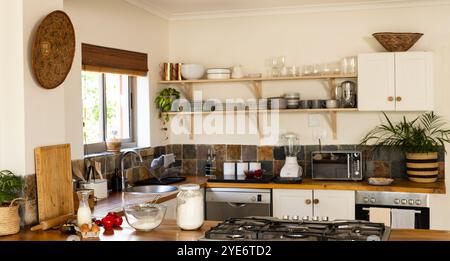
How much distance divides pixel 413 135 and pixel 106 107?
2.86m

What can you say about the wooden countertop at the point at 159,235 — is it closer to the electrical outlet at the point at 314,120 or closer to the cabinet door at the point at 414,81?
the cabinet door at the point at 414,81

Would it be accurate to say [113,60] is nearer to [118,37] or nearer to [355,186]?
[118,37]

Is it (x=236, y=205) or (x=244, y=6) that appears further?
(x=244, y=6)

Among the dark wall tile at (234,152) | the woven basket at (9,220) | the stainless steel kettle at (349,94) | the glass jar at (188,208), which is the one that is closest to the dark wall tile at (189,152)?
the dark wall tile at (234,152)

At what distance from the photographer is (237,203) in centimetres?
538

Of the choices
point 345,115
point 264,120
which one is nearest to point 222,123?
point 264,120

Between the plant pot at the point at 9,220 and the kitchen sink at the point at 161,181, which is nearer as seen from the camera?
the plant pot at the point at 9,220

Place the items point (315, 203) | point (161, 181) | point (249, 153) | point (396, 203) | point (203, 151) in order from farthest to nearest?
point (203, 151)
point (249, 153)
point (161, 181)
point (315, 203)
point (396, 203)

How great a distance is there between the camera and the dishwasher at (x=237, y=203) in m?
5.30

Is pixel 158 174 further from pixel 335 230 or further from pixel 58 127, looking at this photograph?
pixel 335 230

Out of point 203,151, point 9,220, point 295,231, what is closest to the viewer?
point 295,231

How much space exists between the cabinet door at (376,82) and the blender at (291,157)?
0.80 m

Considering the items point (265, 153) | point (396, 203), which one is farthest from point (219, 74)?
Result: point (396, 203)

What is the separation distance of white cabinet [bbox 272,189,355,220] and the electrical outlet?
2.78ft
